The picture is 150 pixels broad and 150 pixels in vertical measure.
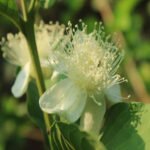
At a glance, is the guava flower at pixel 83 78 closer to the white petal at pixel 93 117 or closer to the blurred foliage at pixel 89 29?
the white petal at pixel 93 117

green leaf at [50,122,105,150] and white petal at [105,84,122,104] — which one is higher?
white petal at [105,84,122,104]

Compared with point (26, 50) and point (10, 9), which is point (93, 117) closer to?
point (10, 9)

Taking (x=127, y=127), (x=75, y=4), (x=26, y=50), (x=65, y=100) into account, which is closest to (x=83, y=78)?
(x=65, y=100)

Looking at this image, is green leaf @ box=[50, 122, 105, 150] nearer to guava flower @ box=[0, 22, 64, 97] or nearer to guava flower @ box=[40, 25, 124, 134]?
guava flower @ box=[40, 25, 124, 134]

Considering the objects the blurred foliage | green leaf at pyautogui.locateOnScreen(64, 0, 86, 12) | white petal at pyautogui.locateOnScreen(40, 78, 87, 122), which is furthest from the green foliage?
green leaf at pyautogui.locateOnScreen(64, 0, 86, 12)

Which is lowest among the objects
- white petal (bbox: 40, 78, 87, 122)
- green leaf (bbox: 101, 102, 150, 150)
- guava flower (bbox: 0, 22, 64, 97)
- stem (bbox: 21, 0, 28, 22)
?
green leaf (bbox: 101, 102, 150, 150)

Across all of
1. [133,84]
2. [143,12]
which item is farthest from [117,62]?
[143,12]
